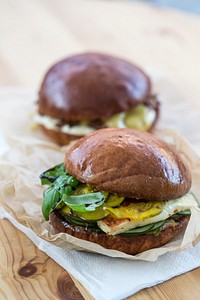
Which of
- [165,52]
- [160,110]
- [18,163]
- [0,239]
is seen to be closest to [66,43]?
[165,52]

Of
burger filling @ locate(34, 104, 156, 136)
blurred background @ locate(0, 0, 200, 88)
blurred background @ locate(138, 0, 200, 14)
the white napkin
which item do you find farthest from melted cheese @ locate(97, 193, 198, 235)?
blurred background @ locate(138, 0, 200, 14)

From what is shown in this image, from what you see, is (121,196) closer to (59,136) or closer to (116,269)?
(116,269)

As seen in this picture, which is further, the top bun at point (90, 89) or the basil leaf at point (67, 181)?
the top bun at point (90, 89)

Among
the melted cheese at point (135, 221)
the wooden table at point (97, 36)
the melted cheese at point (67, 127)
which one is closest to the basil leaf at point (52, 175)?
the melted cheese at point (135, 221)

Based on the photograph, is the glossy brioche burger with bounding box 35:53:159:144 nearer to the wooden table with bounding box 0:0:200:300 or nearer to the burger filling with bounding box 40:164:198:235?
Answer: the wooden table with bounding box 0:0:200:300

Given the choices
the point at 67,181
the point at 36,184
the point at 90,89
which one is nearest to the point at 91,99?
the point at 90,89

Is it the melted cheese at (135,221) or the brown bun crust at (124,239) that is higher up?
the melted cheese at (135,221)

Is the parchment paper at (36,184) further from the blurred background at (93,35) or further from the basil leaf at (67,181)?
the blurred background at (93,35)

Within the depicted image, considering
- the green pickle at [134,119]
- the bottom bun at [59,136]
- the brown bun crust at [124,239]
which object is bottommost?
the bottom bun at [59,136]
